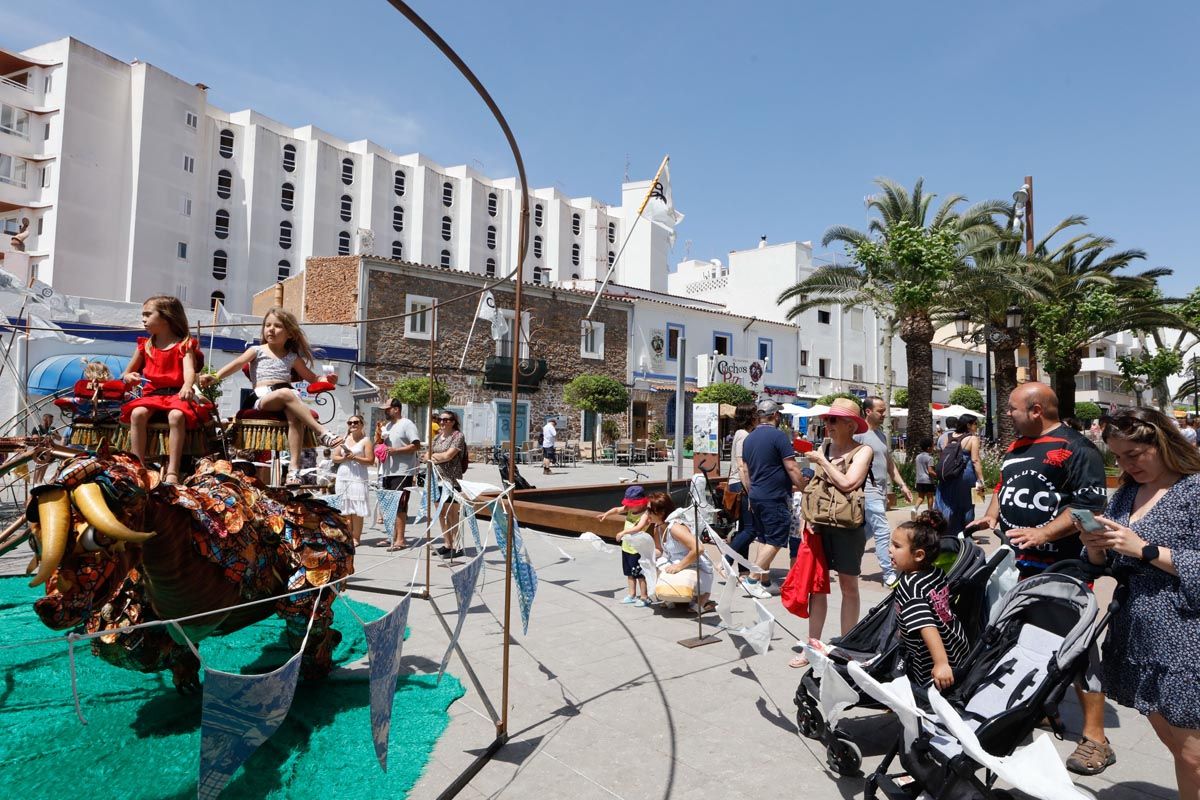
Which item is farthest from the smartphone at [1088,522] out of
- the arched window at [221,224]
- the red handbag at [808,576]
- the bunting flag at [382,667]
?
the arched window at [221,224]

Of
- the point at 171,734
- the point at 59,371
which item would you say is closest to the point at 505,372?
the point at 59,371

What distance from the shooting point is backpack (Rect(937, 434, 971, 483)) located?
7.42m

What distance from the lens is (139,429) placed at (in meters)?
3.86

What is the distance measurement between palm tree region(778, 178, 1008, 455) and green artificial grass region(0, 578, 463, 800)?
1682cm

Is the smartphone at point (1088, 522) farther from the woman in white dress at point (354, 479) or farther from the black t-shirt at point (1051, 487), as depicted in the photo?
the woman in white dress at point (354, 479)

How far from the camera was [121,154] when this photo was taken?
35656 mm

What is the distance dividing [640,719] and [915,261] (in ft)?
55.0

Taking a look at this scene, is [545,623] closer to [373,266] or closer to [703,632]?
[703,632]

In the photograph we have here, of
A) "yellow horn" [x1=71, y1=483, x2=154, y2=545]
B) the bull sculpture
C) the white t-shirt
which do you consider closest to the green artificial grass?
the bull sculpture

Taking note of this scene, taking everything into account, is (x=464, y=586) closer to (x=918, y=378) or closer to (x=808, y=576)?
(x=808, y=576)

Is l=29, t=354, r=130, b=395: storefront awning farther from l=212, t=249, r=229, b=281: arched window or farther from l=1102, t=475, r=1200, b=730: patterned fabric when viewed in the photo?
l=212, t=249, r=229, b=281: arched window

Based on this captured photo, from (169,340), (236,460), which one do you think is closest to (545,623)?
(236,460)

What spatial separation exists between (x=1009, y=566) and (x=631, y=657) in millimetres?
2525

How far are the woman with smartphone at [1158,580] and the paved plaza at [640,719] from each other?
828 millimetres
